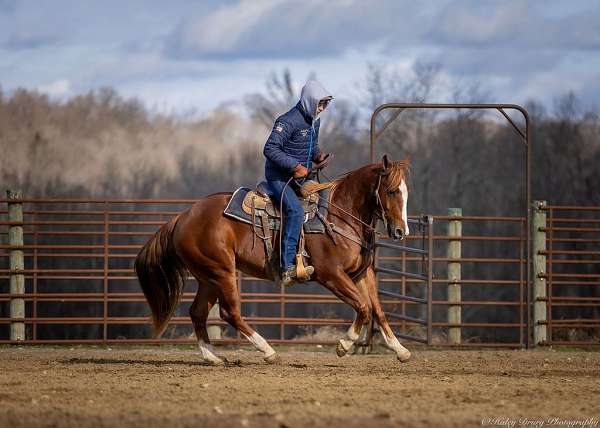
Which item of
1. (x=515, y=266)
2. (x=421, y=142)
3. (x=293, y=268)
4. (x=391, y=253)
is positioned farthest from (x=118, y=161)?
(x=293, y=268)

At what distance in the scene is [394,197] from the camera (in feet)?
31.6

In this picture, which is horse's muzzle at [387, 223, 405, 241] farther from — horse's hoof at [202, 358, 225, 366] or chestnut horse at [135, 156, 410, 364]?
horse's hoof at [202, 358, 225, 366]

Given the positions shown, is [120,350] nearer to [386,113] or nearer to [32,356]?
[32,356]

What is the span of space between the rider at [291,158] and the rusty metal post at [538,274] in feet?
15.5

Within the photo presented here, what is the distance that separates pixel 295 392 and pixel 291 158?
2815 millimetres

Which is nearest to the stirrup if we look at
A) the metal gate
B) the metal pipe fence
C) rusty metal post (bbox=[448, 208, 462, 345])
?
the metal gate

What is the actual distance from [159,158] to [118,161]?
11.6 ft

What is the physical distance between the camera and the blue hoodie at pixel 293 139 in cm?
978

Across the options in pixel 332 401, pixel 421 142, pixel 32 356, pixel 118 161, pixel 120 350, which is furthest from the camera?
pixel 118 161

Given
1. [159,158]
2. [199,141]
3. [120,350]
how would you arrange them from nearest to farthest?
1. [120,350]
2. [159,158]
3. [199,141]

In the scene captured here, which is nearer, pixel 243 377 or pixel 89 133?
pixel 243 377

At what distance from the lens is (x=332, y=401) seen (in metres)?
7.33

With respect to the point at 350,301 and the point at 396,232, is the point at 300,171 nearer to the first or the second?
the point at 396,232

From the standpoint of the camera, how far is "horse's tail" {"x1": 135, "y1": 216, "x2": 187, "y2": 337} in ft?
33.7
